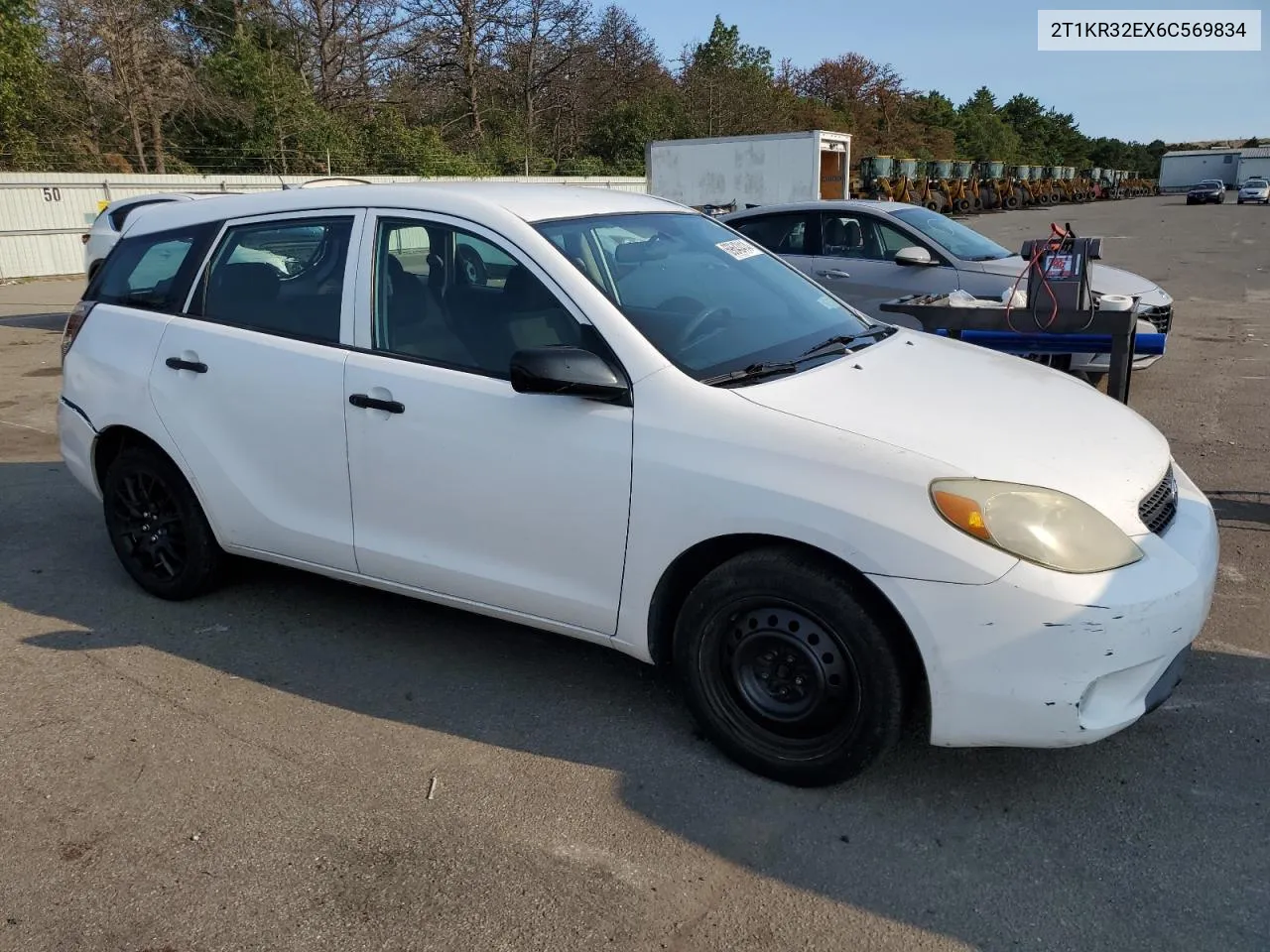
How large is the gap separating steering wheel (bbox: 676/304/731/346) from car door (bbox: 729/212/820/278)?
19.0ft

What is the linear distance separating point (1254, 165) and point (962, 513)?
4022 inches

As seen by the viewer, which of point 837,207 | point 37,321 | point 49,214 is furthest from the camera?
point 49,214

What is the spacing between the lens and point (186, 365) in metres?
4.18

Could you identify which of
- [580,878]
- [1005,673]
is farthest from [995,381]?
[580,878]

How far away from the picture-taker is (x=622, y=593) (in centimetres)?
326

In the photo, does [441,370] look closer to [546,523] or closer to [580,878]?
[546,523]

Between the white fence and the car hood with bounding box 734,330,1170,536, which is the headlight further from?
the white fence

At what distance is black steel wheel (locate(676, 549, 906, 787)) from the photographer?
113 inches

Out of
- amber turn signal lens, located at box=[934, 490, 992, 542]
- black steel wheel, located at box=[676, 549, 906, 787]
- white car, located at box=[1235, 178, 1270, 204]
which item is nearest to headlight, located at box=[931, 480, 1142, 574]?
amber turn signal lens, located at box=[934, 490, 992, 542]

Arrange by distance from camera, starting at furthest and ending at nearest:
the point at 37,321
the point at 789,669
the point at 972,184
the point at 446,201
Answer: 1. the point at 972,184
2. the point at 37,321
3. the point at 446,201
4. the point at 789,669

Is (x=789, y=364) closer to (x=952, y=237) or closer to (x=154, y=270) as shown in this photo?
(x=154, y=270)

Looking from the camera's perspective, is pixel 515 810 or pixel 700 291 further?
pixel 700 291

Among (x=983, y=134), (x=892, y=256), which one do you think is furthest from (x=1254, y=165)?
(x=892, y=256)

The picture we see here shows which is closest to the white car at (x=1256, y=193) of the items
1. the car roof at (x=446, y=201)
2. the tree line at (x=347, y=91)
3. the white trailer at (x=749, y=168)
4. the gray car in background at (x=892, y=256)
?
the tree line at (x=347, y=91)
